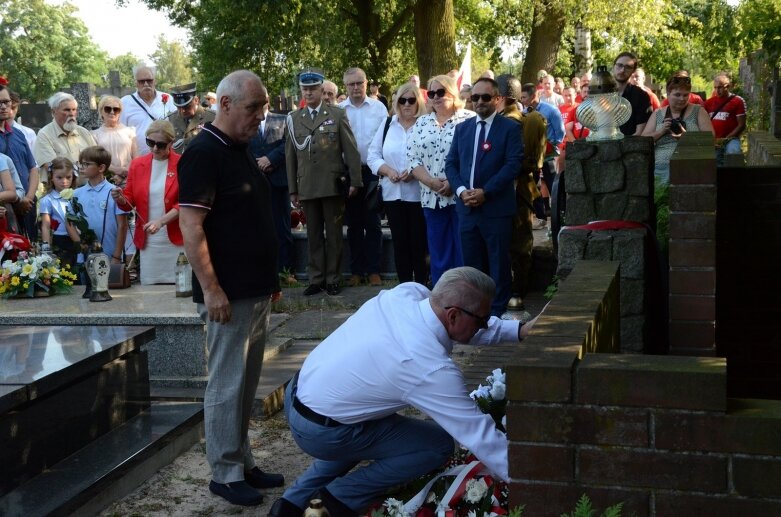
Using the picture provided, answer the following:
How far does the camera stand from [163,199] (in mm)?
7594

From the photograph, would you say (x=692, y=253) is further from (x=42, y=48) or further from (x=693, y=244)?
(x=42, y=48)

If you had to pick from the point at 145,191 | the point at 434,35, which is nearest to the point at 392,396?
the point at 145,191

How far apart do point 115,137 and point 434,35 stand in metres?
11.9

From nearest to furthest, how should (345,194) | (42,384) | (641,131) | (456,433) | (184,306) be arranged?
1. (456,433)
2. (42,384)
3. (184,306)
4. (641,131)
5. (345,194)

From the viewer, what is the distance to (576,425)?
3.07m

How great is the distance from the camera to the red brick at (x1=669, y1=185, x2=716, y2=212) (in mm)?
4695

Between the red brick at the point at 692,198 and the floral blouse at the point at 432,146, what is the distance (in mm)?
3868

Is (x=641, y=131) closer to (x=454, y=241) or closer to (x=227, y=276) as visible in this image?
(x=454, y=241)

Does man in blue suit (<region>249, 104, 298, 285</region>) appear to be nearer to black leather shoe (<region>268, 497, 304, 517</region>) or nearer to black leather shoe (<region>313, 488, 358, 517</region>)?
black leather shoe (<region>268, 497, 304, 517</region>)

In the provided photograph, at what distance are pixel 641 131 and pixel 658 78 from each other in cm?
3264

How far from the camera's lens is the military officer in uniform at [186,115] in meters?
9.53

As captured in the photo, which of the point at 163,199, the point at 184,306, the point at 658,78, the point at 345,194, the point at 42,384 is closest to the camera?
the point at 42,384

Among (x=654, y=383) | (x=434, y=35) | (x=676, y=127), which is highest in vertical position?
(x=434, y=35)

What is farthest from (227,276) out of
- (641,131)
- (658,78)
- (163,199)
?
(658,78)
